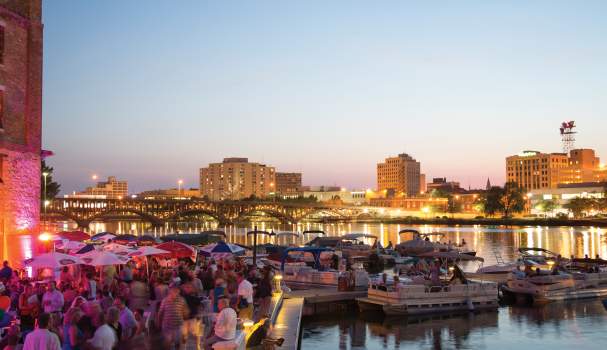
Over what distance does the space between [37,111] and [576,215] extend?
172 metres

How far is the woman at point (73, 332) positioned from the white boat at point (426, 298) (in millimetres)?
19395

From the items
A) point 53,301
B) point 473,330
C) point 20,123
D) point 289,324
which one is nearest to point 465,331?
point 473,330

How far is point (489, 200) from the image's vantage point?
611ft

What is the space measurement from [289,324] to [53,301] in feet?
31.4

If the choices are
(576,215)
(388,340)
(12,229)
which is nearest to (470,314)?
(388,340)

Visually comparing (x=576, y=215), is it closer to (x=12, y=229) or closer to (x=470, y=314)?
(x=470, y=314)

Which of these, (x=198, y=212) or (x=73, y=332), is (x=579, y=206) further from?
(x=73, y=332)

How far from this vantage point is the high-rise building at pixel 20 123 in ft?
82.6

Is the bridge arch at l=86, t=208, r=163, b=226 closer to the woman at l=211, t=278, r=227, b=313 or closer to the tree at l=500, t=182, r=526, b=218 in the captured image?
the tree at l=500, t=182, r=526, b=218

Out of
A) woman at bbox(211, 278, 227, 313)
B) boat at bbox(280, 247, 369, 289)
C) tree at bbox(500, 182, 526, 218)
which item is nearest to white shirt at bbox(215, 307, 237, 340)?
woman at bbox(211, 278, 227, 313)

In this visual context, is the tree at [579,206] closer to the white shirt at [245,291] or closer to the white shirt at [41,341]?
the white shirt at [245,291]

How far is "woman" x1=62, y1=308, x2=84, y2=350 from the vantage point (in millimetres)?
11805

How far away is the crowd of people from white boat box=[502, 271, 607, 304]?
18153 mm

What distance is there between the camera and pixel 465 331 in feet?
92.1
